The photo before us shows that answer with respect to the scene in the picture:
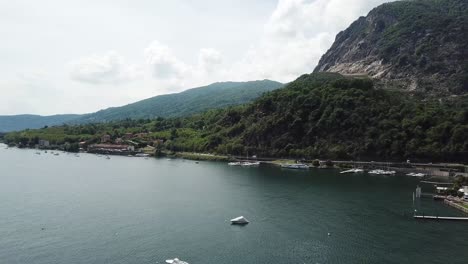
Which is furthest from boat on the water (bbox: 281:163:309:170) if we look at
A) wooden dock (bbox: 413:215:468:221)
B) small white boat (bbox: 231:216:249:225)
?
small white boat (bbox: 231:216:249:225)

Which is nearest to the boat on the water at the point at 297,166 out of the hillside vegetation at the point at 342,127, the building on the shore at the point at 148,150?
the hillside vegetation at the point at 342,127

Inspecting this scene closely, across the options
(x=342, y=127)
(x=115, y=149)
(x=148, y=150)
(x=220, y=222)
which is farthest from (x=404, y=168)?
(x=115, y=149)

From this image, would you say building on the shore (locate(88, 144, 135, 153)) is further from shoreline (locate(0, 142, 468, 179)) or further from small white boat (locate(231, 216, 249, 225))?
small white boat (locate(231, 216, 249, 225))

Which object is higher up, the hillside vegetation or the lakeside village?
the hillside vegetation

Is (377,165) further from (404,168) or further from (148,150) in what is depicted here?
(148,150)

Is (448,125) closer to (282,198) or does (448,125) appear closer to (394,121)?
(394,121)

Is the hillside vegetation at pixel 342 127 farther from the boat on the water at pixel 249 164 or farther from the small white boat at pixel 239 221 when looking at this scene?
the small white boat at pixel 239 221
